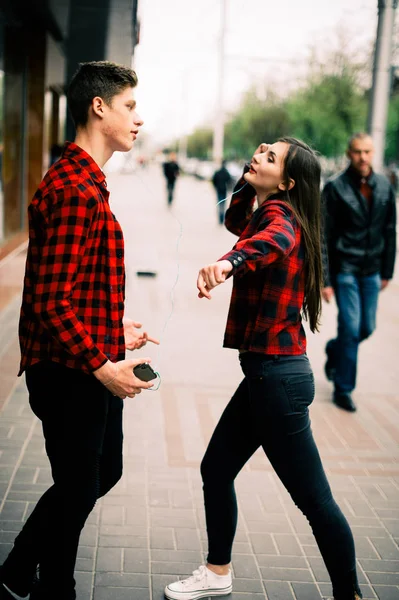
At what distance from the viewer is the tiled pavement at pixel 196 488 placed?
129 inches

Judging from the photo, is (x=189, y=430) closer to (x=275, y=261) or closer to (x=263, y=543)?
(x=263, y=543)

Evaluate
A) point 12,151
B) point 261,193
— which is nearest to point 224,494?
point 261,193

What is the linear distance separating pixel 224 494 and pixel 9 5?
991 cm

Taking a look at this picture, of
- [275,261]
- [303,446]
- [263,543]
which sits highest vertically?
[275,261]

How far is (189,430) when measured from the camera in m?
5.07

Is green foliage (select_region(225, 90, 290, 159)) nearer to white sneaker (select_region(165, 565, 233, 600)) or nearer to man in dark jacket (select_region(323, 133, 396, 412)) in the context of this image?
man in dark jacket (select_region(323, 133, 396, 412))

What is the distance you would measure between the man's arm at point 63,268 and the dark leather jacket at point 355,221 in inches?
135

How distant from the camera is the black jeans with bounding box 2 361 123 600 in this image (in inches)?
96.5

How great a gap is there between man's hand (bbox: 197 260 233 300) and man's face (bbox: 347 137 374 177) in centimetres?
334

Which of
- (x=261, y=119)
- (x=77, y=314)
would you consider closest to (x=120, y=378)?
(x=77, y=314)

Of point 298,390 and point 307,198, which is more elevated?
point 307,198

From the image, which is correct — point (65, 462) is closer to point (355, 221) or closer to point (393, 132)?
point (355, 221)

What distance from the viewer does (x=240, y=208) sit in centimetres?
314

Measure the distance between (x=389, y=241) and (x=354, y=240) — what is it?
32cm
